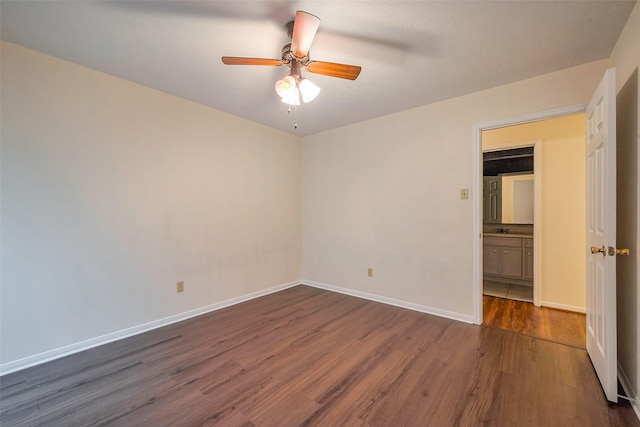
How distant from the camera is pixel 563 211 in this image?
3.16 metres

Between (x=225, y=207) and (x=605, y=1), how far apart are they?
3531 millimetres

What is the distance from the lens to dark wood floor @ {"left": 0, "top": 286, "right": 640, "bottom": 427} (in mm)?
1537

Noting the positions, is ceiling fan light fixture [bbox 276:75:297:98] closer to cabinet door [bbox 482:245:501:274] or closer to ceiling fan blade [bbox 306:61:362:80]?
ceiling fan blade [bbox 306:61:362:80]

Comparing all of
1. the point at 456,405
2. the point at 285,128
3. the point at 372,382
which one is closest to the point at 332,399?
the point at 372,382

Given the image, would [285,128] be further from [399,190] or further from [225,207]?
[399,190]

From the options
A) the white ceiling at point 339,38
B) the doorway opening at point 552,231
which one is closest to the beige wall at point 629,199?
the white ceiling at point 339,38

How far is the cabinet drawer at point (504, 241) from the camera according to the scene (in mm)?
4109

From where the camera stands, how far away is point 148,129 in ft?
8.75

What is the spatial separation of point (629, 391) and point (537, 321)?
1271 millimetres

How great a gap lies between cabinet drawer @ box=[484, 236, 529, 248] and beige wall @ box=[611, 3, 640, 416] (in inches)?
94.8

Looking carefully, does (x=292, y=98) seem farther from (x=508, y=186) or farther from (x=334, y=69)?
(x=508, y=186)

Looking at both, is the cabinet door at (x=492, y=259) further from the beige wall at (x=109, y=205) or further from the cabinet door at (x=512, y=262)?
the beige wall at (x=109, y=205)

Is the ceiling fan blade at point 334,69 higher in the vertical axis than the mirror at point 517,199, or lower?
higher

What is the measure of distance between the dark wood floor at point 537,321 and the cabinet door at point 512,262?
0.82 metres
